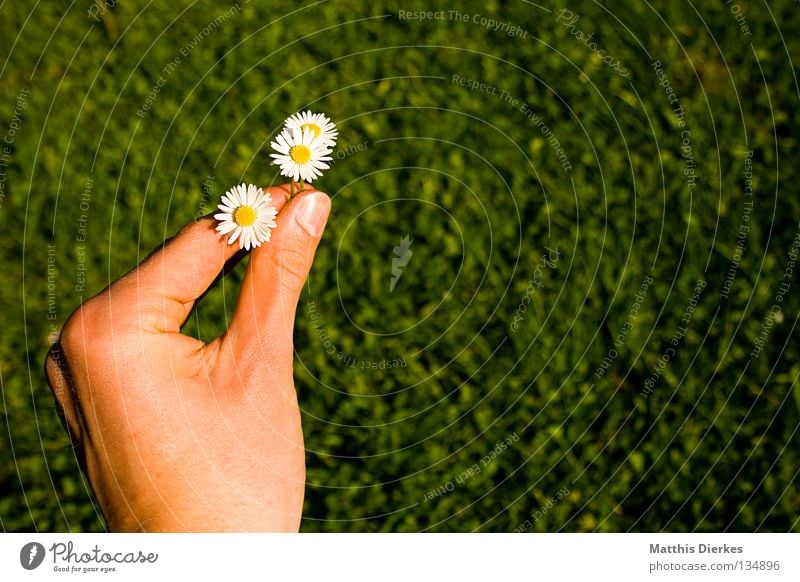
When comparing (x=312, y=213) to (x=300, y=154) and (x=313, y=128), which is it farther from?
(x=313, y=128)

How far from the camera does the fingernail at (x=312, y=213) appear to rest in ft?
7.78

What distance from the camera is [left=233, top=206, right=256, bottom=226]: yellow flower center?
243 centimetres

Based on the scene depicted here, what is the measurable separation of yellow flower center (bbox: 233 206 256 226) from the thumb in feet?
0.32

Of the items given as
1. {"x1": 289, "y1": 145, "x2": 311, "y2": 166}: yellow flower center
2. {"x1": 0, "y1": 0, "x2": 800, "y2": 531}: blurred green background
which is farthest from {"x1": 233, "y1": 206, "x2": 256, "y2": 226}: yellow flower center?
{"x1": 0, "y1": 0, "x2": 800, "y2": 531}: blurred green background

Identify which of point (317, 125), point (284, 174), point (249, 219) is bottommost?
point (249, 219)

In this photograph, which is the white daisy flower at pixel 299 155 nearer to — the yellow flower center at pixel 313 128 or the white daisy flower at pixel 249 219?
the yellow flower center at pixel 313 128

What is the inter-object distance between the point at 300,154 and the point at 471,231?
678 millimetres

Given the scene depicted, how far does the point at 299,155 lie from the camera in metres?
2.61

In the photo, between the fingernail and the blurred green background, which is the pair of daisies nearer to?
the fingernail

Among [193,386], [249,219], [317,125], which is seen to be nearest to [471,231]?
Result: [317,125]

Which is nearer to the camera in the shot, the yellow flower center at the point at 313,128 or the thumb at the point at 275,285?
the thumb at the point at 275,285

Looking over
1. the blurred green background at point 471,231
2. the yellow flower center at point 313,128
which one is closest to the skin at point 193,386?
the yellow flower center at point 313,128

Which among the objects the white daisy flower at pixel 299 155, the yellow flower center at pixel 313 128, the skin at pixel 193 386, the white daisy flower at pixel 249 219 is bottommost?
the skin at pixel 193 386

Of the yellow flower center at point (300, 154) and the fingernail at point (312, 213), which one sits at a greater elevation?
the yellow flower center at point (300, 154)
